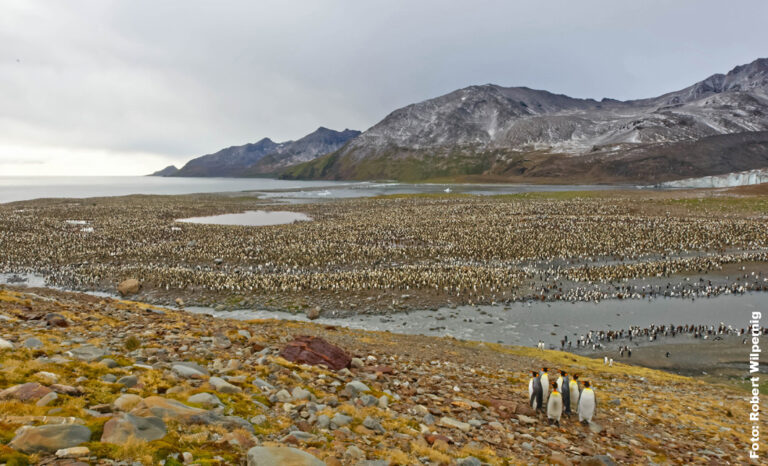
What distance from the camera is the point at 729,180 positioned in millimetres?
135375

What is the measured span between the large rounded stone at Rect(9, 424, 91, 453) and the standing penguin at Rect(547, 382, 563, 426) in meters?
9.85

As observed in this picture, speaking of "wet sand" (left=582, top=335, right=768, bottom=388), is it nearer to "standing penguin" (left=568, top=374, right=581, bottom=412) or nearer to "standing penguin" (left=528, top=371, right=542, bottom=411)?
"standing penguin" (left=568, top=374, right=581, bottom=412)

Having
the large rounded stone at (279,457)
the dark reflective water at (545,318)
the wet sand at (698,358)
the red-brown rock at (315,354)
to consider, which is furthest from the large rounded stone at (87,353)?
the wet sand at (698,358)

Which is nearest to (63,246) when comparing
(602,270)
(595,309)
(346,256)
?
(346,256)

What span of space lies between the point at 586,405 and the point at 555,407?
94 cm

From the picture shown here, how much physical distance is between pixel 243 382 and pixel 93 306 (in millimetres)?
12474

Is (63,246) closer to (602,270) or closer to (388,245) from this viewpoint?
(388,245)

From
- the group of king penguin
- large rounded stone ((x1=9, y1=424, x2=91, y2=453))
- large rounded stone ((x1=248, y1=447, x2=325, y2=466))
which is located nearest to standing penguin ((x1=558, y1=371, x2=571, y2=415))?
the group of king penguin

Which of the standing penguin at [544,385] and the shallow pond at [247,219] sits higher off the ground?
the shallow pond at [247,219]

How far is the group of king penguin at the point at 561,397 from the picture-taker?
32.7 feet

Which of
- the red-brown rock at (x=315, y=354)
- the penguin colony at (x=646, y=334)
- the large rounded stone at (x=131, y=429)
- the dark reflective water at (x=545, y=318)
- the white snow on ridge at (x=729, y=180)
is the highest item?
the white snow on ridge at (x=729, y=180)

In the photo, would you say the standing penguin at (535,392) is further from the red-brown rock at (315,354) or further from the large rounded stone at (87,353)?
the large rounded stone at (87,353)

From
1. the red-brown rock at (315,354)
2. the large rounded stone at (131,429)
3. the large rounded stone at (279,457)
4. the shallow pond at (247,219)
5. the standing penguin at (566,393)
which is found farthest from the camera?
the shallow pond at (247,219)

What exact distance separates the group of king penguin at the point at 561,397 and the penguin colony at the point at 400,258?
1651 cm
